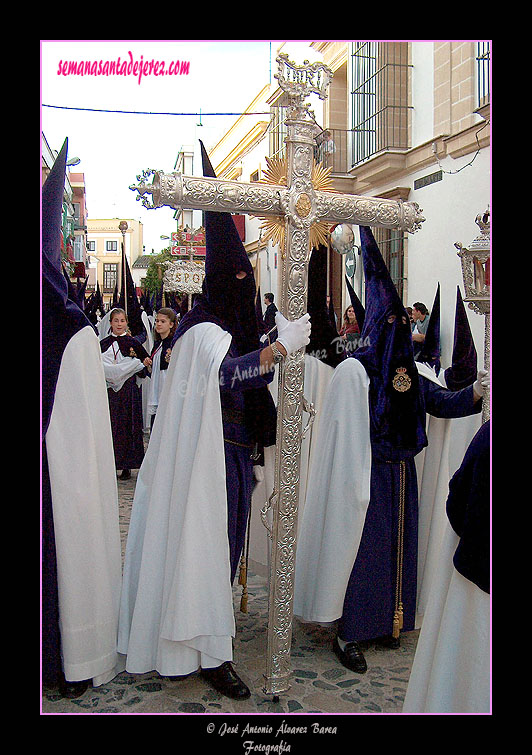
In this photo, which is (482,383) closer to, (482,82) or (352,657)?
(352,657)

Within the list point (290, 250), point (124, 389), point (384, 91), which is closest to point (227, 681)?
point (290, 250)

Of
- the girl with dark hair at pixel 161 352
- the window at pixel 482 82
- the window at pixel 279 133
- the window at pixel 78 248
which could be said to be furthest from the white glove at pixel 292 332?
the window at pixel 78 248

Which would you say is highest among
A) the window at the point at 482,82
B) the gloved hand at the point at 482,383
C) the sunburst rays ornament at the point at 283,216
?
the window at the point at 482,82

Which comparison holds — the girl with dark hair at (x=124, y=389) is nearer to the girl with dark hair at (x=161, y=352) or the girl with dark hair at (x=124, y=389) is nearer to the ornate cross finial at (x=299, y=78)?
the girl with dark hair at (x=161, y=352)

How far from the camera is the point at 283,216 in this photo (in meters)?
3.09

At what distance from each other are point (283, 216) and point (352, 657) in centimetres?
218

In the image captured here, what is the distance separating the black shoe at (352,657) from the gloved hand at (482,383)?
4.64 ft

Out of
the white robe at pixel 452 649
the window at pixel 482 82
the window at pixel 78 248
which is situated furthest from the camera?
the window at pixel 78 248

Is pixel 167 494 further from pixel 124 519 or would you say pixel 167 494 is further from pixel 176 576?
pixel 124 519

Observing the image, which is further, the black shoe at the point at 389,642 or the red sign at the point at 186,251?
the red sign at the point at 186,251

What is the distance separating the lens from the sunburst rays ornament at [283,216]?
310 centimetres

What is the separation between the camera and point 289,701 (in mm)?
3145

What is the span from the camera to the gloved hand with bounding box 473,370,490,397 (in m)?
3.34

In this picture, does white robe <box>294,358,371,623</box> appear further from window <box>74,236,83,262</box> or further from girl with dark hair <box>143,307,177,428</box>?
window <box>74,236,83,262</box>
